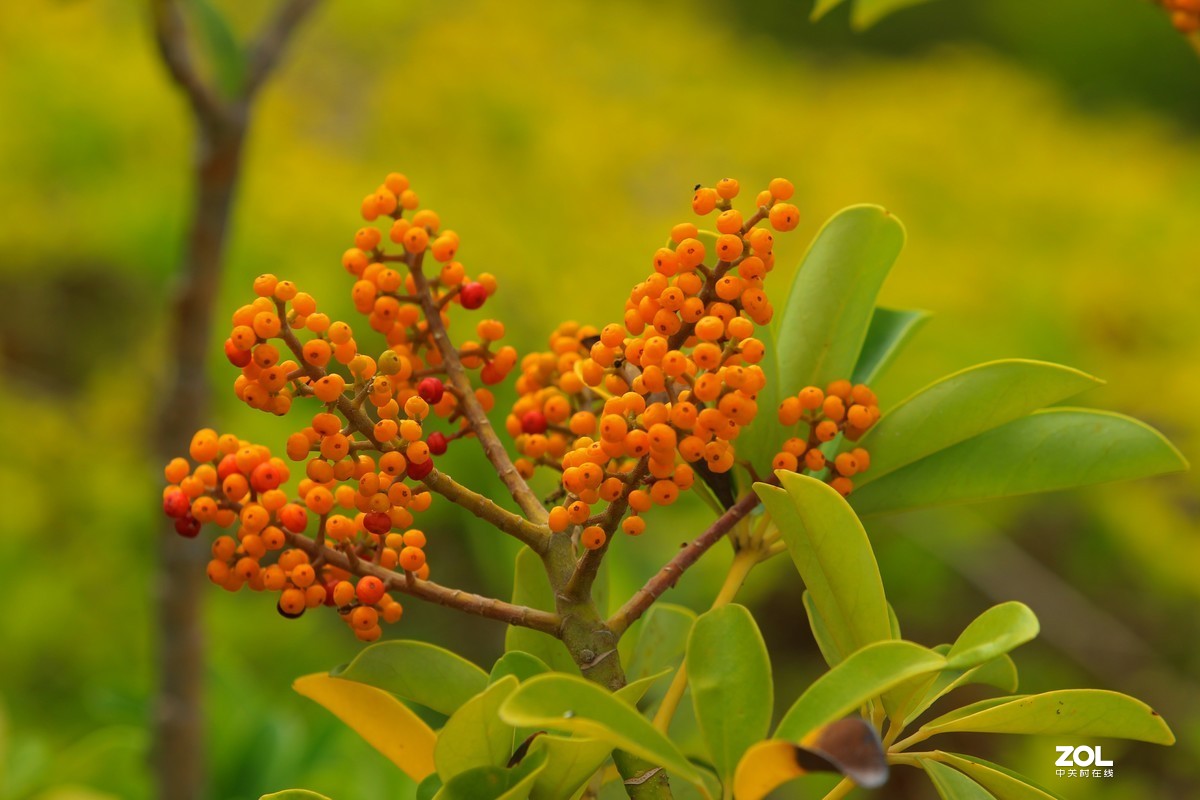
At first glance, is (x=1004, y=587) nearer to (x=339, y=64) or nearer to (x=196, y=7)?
(x=196, y=7)

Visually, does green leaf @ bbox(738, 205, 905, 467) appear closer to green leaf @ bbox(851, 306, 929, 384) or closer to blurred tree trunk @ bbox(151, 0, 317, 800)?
green leaf @ bbox(851, 306, 929, 384)

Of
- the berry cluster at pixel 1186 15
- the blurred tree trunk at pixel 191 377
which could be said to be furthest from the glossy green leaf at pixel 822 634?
the blurred tree trunk at pixel 191 377

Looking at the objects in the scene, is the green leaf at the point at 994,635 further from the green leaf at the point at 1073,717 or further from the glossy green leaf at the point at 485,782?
the glossy green leaf at the point at 485,782

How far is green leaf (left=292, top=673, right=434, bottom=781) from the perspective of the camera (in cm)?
63

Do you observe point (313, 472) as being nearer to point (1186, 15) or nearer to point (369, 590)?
point (369, 590)

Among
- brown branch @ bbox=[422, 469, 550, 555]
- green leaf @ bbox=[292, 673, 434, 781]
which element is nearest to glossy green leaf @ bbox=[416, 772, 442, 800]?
green leaf @ bbox=[292, 673, 434, 781]

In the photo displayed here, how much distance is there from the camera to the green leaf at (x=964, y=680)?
0.60 metres

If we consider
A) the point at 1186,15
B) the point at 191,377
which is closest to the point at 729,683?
the point at 1186,15

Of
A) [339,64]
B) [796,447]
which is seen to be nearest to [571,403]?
[796,447]

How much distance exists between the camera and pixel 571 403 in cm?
65

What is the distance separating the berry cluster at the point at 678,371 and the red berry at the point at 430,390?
7 centimetres

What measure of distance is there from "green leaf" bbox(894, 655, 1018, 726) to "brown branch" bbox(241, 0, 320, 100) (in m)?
0.91

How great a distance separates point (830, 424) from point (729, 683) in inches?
5.5

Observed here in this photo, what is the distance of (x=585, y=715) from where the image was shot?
1.57 feet
